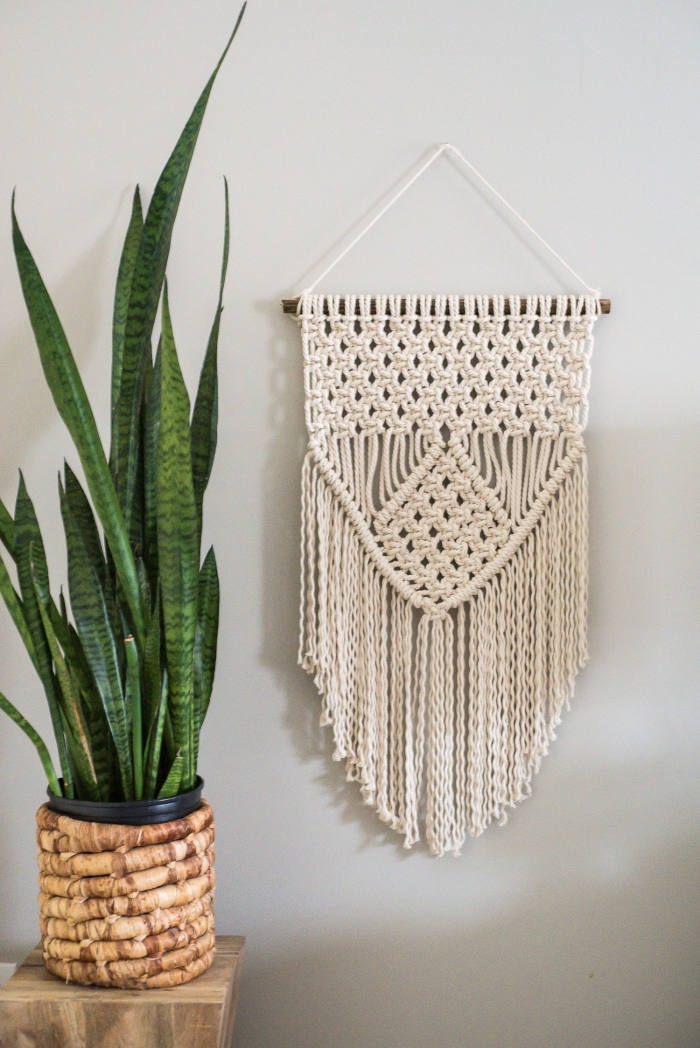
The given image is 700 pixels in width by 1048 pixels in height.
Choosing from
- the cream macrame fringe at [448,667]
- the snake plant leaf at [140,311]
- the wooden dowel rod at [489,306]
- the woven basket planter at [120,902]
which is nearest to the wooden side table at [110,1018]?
the woven basket planter at [120,902]

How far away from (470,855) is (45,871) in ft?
2.01

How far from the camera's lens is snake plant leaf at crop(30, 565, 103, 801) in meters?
1.00

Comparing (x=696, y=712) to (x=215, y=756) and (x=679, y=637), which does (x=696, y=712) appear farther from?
(x=215, y=756)

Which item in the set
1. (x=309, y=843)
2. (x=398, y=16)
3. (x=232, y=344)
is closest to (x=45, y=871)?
(x=309, y=843)

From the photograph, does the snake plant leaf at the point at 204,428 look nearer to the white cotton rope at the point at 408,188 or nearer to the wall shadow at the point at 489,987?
the white cotton rope at the point at 408,188

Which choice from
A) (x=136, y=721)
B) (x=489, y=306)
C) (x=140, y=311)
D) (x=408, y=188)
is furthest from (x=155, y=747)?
(x=408, y=188)

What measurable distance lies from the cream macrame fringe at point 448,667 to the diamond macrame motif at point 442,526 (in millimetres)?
34

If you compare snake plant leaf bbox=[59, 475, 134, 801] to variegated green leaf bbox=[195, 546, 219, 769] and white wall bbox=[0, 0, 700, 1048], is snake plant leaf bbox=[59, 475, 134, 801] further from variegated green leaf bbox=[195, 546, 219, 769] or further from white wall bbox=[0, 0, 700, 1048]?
white wall bbox=[0, 0, 700, 1048]

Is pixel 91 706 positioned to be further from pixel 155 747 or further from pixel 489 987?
pixel 489 987

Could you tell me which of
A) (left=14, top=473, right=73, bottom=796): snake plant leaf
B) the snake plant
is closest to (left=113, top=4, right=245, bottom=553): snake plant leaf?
the snake plant

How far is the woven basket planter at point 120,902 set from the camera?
0.95 meters

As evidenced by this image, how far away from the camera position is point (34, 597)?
1021 millimetres

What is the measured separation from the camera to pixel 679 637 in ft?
4.30

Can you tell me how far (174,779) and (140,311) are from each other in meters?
0.55
